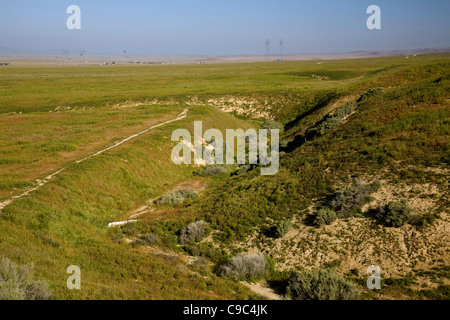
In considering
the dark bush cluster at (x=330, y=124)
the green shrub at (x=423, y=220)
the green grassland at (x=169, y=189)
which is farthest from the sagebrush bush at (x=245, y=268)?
the dark bush cluster at (x=330, y=124)

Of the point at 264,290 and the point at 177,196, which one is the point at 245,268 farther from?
the point at 177,196

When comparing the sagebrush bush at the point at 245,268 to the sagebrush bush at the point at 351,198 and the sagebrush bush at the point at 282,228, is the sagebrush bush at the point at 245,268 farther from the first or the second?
the sagebrush bush at the point at 351,198

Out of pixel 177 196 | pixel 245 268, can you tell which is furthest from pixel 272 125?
pixel 245 268

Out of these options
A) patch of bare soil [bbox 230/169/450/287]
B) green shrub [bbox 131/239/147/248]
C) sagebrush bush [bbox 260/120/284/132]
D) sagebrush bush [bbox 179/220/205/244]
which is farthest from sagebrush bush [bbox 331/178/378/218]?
sagebrush bush [bbox 260/120/284/132]

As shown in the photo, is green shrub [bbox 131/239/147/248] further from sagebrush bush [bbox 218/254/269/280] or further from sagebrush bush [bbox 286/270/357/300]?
sagebrush bush [bbox 286/270/357/300]

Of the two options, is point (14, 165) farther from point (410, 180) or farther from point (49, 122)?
point (410, 180)

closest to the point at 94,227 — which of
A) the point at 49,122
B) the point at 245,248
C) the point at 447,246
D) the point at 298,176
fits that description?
the point at 245,248

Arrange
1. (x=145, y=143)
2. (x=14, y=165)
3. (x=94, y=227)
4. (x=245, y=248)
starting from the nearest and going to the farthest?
(x=245, y=248) → (x=94, y=227) → (x=14, y=165) → (x=145, y=143)

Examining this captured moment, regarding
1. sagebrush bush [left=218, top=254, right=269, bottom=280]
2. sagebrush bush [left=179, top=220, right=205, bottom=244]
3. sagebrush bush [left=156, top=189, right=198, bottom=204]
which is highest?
sagebrush bush [left=156, top=189, right=198, bottom=204]
